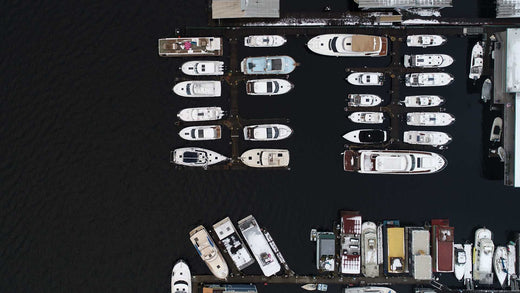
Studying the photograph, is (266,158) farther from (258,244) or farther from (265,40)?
(265,40)

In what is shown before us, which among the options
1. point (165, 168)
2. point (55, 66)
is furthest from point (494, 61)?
point (55, 66)

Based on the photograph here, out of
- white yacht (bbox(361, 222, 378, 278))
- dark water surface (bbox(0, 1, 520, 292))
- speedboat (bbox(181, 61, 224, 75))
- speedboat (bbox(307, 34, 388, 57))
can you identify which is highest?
speedboat (bbox(307, 34, 388, 57))

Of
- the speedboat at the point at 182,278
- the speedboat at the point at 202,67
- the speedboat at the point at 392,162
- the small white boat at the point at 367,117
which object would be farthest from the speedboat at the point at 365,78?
the speedboat at the point at 182,278

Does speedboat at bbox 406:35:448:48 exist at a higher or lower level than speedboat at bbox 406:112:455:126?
higher

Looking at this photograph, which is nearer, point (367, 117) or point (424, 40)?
point (424, 40)

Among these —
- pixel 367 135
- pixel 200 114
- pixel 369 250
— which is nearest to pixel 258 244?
pixel 369 250

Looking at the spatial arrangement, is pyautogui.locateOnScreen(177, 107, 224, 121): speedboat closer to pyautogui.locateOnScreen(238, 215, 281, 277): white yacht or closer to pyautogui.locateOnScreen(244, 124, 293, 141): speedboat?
pyautogui.locateOnScreen(244, 124, 293, 141): speedboat

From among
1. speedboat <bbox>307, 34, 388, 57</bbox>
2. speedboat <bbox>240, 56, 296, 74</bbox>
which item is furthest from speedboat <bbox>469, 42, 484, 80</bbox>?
speedboat <bbox>240, 56, 296, 74</bbox>
